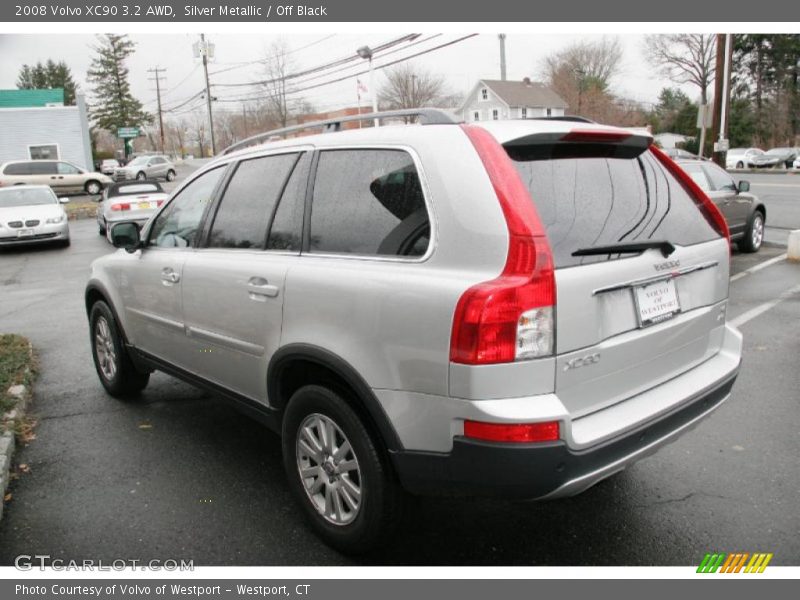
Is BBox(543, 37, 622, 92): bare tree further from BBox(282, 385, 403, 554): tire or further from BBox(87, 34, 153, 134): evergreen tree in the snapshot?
BBox(282, 385, 403, 554): tire

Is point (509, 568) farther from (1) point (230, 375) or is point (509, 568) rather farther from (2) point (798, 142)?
(2) point (798, 142)

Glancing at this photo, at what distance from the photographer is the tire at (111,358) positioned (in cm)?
506

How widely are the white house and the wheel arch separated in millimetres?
63808

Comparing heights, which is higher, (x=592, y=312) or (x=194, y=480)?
(x=592, y=312)

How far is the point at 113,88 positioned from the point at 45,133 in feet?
140

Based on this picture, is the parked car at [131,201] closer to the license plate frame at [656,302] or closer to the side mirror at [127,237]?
the side mirror at [127,237]

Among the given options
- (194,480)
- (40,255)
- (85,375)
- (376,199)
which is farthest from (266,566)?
(40,255)

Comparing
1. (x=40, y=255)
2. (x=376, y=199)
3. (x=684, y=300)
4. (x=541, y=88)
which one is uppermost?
(x=541, y=88)

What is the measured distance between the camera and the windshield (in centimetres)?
1634

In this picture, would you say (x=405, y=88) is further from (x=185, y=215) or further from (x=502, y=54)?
(x=185, y=215)

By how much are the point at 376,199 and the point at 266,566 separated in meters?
1.68

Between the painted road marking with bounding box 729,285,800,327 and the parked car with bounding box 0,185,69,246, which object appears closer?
the painted road marking with bounding box 729,285,800,327

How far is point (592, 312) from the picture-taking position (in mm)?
2512

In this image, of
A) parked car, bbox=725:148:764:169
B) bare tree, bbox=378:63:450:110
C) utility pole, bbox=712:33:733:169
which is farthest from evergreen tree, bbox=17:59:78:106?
utility pole, bbox=712:33:733:169
